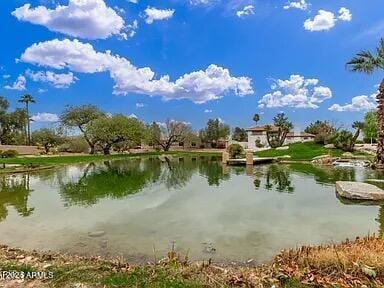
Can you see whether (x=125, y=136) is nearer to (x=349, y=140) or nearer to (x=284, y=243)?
(x=349, y=140)

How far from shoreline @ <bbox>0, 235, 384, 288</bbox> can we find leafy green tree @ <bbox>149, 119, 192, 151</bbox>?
64.3 metres

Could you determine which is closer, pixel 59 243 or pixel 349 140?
pixel 59 243

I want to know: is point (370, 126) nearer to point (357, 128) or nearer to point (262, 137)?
point (357, 128)

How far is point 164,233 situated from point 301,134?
229 ft

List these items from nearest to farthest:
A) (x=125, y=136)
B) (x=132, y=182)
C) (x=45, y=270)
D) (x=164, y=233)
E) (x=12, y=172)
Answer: (x=45, y=270)
(x=164, y=233)
(x=132, y=182)
(x=12, y=172)
(x=125, y=136)

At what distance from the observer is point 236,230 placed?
9.09m

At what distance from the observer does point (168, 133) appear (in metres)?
71.8

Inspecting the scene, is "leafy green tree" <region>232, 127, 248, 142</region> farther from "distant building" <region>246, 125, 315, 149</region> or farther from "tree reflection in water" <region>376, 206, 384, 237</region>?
"tree reflection in water" <region>376, 206, 384, 237</region>

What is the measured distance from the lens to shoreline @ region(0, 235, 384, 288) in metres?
4.72

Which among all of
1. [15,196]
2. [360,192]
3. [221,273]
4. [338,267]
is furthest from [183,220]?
[15,196]

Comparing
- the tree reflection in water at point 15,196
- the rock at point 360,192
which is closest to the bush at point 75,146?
the tree reflection in water at point 15,196

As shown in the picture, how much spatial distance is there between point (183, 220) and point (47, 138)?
54652 millimetres

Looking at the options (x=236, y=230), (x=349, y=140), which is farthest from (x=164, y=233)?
(x=349, y=140)

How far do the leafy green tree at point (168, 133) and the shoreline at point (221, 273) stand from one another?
6434 centimetres
